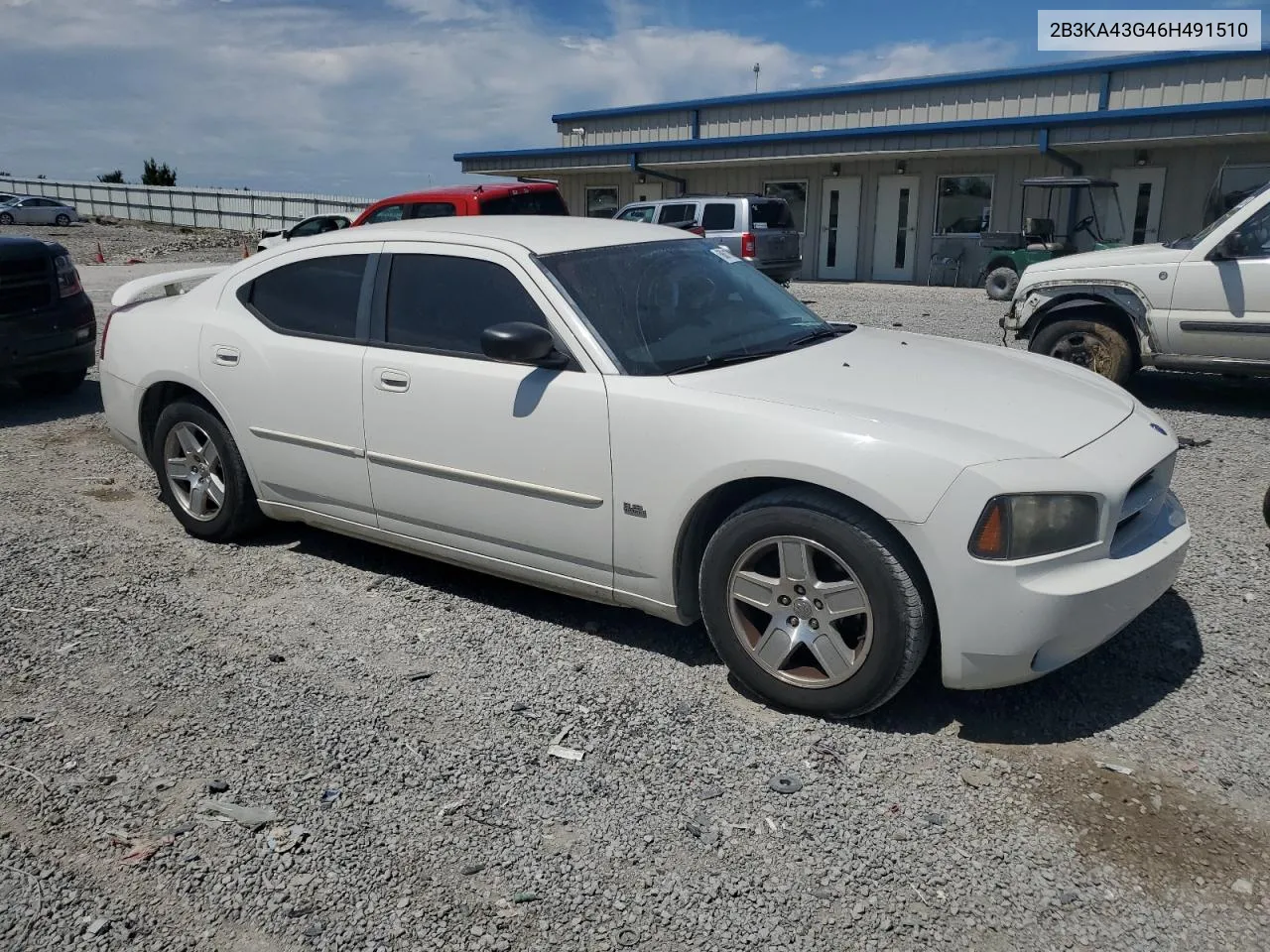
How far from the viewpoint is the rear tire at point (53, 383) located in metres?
8.87

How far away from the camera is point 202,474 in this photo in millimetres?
5238

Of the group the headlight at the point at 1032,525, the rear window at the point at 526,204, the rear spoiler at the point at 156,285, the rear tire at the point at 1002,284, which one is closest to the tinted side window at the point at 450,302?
the rear spoiler at the point at 156,285

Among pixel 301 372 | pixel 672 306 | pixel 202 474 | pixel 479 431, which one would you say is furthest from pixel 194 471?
pixel 672 306

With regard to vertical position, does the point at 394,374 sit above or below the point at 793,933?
above

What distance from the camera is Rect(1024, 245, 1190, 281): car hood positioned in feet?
26.5

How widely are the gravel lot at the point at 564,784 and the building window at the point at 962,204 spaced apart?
20308 mm

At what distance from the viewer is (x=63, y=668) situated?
13.0 ft

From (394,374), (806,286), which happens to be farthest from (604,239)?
(806,286)

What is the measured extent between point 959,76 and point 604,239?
2244cm

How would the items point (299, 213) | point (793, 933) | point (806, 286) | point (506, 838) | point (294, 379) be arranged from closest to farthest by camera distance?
point (793, 933) → point (506, 838) → point (294, 379) → point (806, 286) → point (299, 213)

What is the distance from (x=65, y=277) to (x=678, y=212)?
12273mm

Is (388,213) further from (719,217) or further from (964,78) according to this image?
(964,78)

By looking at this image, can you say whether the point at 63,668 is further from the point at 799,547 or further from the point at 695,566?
the point at 799,547

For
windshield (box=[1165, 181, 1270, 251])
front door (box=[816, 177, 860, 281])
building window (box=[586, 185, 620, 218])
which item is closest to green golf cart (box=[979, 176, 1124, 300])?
front door (box=[816, 177, 860, 281])
